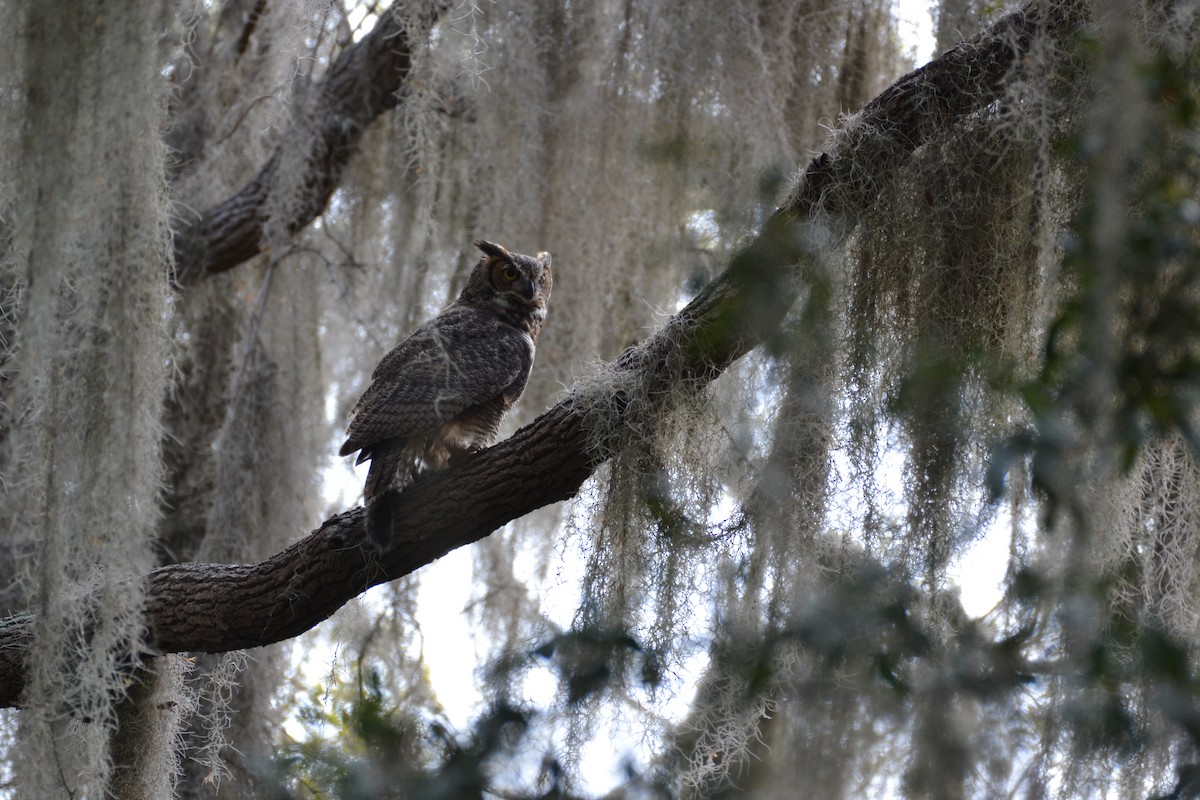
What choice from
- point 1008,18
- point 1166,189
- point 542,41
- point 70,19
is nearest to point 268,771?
point 70,19

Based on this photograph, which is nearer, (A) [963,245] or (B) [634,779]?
(B) [634,779]

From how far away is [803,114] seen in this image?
14.9ft

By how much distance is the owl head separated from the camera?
3820mm

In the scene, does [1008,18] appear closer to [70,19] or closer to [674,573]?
[674,573]

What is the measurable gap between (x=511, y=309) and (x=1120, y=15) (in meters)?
2.47

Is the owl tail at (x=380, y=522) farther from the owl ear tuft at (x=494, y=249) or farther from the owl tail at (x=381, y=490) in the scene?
the owl ear tuft at (x=494, y=249)

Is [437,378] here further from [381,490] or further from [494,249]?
[494,249]

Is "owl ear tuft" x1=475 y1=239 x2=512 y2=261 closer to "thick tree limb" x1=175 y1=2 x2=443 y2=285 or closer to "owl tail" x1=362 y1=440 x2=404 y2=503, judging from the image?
"owl tail" x1=362 y1=440 x2=404 y2=503

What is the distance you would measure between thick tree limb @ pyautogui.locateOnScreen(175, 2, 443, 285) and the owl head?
5.52 feet

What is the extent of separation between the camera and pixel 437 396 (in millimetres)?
3105

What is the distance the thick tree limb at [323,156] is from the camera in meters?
5.29

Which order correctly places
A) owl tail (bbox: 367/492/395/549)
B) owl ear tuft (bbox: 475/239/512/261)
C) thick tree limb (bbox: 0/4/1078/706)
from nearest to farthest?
thick tree limb (bbox: 0/4/1078/706) → owl tail (bbox: 367/492/395/549) → owl ear tuft (bbox: 475/239/512/261)

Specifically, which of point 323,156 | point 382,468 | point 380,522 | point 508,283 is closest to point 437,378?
point 382,468

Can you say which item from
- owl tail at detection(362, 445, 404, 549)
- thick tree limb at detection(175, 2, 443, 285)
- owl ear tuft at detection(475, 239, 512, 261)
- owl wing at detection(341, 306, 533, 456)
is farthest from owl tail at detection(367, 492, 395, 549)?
thick tree limb at detection(175, 2, 443, 285)
